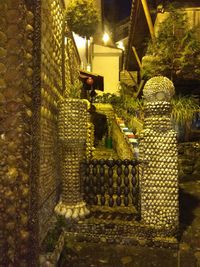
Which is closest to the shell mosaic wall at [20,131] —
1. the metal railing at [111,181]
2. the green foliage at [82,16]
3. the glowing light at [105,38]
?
the metal railing at [111,181]

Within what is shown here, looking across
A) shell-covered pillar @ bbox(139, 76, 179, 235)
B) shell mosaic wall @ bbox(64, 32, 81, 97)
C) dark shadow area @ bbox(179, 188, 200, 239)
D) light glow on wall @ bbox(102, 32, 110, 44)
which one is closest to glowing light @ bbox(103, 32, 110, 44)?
light glow on wall @ bbox(102, 32, 110, 44)

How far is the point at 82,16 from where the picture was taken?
248 inches

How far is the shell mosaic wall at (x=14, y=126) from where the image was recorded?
3.72 metres

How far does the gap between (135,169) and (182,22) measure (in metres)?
6.87

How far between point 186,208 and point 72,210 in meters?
3.12

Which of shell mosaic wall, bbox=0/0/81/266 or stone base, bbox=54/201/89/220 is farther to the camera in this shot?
stone base, bbox=54/201/89/220

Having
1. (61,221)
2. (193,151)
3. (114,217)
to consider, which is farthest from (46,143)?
(193,151)

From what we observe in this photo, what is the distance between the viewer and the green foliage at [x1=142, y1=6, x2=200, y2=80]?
368 inches

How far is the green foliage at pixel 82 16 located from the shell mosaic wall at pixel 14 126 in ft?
8.75

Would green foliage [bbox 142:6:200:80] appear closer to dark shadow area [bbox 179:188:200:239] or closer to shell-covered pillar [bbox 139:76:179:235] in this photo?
dark shadow area [bbox 179:188:200:239]

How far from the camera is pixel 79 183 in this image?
533cm

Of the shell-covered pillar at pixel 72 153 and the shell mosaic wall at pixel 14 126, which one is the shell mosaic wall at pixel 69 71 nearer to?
the shell-covered pillar at pixel 72 153

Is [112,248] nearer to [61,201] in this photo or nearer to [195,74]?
[61,201]

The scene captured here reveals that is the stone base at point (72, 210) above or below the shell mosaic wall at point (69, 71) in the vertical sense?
below
